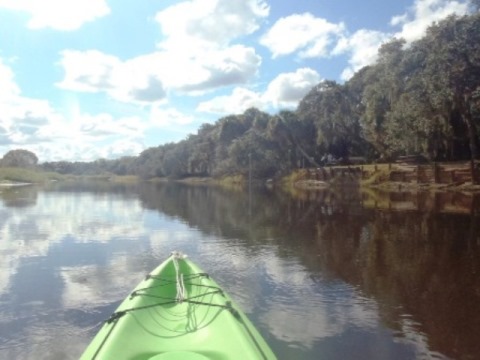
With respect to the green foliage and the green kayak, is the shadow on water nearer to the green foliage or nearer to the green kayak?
the green kayak

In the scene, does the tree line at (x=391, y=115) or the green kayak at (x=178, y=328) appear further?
the tree line at (x=391, y=115)

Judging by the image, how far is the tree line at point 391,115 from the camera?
118 feet

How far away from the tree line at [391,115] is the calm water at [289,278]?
54.7 ft

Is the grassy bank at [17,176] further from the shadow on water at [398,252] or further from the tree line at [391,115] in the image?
the shadow on water at [398,252]

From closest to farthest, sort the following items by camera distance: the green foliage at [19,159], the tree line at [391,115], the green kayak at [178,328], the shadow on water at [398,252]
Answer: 1. the green kayak at [178,328]
2. the shadow on water at [398,252]
3. the tree line at [391,115]
4. the green foliage at [19,159]

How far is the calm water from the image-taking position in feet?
24.3

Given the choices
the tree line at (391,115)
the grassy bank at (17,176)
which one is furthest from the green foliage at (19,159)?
the tree line at (391,115)

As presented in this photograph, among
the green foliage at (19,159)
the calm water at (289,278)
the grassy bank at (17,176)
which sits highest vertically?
the green foliage at (19,159)

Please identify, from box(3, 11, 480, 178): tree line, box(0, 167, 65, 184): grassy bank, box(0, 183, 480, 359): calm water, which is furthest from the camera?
box(0, 167, 65, 184): grassy bank

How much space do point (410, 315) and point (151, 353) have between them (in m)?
5.04

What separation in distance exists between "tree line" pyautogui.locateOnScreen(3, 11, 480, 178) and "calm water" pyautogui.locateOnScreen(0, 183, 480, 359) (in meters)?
16.7

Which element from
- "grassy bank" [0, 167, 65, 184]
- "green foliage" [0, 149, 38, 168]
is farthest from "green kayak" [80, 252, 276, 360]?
"green foliage" [0, 149, 38, 168]

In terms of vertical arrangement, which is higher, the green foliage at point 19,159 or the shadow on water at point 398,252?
the green foliage at point 19,159

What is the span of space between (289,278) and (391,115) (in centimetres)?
A: 3557
